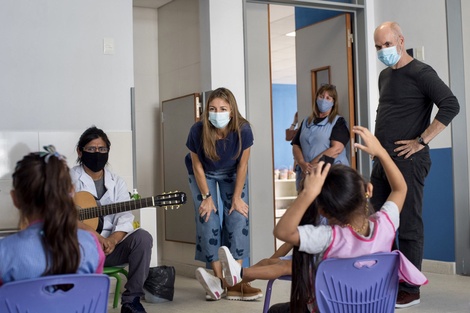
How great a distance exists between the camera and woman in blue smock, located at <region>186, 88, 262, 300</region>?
4328 mm

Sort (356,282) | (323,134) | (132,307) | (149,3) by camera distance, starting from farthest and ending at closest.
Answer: (149,3) < (323,134) < (132,307) < (356,282)

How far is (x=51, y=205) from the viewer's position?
191 cm

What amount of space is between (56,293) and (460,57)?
14.4 ft

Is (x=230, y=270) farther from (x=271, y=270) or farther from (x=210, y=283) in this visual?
(x=210, y=283)

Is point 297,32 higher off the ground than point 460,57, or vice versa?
point 297,32

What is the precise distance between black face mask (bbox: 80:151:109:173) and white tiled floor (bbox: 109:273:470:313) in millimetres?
895

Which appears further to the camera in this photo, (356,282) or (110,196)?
(110,196)

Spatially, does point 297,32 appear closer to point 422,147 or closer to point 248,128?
point 248,128

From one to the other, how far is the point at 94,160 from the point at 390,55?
1.86 metres

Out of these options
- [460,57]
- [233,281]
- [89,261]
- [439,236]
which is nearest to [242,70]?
[460,57]

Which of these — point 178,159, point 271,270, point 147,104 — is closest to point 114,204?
point 271,270

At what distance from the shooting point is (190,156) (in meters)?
4.54

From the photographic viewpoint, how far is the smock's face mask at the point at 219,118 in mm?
4312

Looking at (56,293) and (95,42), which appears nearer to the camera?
(56,293)
